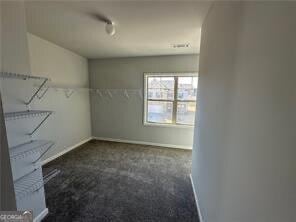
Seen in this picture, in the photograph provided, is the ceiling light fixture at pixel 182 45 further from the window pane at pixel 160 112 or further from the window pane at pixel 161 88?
the window pane at pixel 160 112

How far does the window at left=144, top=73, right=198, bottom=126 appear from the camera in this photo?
Answer: 13.3 feet

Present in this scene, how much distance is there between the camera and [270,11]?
2.34ft

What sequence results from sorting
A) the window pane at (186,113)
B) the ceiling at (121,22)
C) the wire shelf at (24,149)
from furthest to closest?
the window pane at (186,113) → the ceiling at (121,22) → the wire shelf at (24,149)

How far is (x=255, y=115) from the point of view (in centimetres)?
81

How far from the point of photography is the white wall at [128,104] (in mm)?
4066

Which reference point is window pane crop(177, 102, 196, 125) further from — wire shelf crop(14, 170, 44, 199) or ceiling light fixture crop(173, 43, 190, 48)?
wire shelf crop(14, 170, 44, 199)

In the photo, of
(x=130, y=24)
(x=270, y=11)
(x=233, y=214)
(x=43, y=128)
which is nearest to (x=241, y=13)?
(x=270, y=11)

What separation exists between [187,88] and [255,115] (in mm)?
3335

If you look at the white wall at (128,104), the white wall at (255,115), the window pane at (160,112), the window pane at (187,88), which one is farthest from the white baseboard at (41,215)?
the window pane at (187,88)

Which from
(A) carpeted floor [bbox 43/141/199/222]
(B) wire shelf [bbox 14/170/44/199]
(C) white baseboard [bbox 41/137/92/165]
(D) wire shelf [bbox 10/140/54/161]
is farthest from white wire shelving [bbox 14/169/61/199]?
(C) white baseboard [bbox 41/137/92/165]

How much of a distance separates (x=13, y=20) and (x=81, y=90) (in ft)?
9.48

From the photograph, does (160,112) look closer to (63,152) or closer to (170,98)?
(170,98)

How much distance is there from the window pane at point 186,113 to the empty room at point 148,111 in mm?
26

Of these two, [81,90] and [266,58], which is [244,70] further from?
[81,90]
